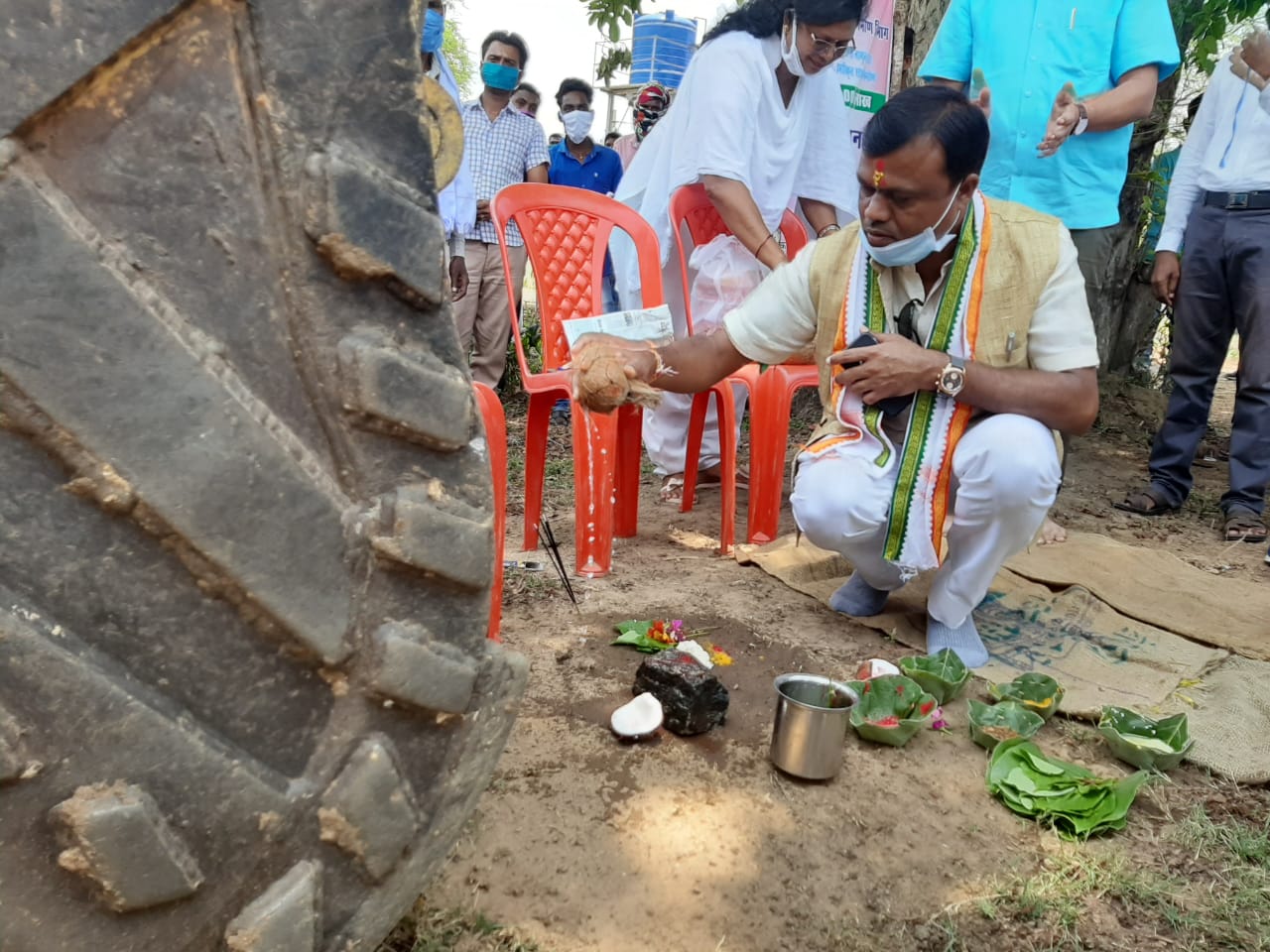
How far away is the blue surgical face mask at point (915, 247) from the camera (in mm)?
2195

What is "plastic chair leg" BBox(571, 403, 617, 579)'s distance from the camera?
276 centimetres

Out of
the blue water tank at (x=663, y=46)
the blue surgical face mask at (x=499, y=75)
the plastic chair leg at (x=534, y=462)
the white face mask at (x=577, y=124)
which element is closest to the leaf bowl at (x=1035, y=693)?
the plastic chair leg at (x=534, y=462)

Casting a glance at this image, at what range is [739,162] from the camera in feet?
10.8

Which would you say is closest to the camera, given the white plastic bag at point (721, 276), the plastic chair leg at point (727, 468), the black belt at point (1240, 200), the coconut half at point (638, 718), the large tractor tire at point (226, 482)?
the large tractor tire at point (226, 482)

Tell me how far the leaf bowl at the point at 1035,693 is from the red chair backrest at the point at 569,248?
166cm

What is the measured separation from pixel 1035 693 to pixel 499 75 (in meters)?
4.15

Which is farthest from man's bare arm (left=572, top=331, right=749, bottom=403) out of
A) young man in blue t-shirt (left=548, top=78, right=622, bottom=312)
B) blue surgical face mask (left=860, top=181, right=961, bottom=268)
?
young man in blue t-shirt (left=548, top=78, right=622, bottom=312)

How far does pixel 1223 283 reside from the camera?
383 centimetres

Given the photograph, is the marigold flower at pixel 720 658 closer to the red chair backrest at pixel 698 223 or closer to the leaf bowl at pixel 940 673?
the leaf bowl at pixel 940 673

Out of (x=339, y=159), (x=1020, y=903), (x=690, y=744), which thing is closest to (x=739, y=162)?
(x=690, y=744)

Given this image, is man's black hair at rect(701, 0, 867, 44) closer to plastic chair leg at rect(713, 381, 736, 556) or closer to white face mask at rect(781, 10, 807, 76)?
white face mask at rect(781, 10, 807, 76)

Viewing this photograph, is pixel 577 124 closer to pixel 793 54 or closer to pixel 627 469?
pixel 793 54

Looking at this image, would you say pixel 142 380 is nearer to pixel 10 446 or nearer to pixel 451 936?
pixel 10 446

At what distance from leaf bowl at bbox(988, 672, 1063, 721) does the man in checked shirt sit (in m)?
3.31
